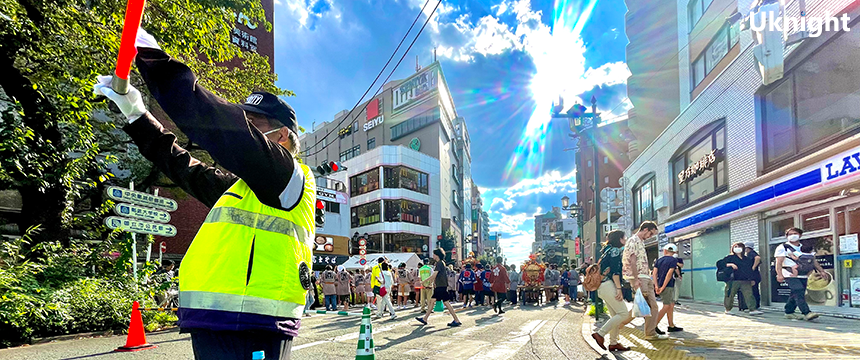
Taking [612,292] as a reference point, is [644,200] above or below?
above

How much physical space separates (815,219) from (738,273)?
2.40m

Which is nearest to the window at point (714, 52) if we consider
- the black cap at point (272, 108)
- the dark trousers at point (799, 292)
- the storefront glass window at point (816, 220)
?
the storefront glass window at point (816, 220)

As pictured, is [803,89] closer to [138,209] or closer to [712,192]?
[712,192]

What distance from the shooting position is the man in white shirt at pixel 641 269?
23.9 feet

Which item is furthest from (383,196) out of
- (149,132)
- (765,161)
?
(149,132)

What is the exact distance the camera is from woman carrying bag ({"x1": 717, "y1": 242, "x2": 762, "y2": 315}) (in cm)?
1173

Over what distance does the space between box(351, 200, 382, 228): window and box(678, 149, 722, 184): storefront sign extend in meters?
36.4

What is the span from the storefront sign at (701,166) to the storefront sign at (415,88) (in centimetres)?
5028

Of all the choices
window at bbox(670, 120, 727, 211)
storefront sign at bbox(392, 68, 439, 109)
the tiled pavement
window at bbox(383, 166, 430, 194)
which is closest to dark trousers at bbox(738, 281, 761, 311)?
the tiled pavement

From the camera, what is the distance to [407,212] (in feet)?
179

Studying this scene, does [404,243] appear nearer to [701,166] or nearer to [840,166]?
[701,166]

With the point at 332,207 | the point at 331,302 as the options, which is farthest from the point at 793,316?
the point at 332,207

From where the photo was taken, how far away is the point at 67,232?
1089 cm

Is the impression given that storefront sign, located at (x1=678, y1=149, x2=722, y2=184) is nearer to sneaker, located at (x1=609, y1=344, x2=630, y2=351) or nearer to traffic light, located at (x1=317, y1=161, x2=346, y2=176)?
traffic light, located at (x1=317, y1=161, x2=346, y2=176)
